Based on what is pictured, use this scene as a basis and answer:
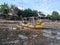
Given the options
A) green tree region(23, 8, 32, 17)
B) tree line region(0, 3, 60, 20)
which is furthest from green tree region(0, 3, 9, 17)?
green tree region(23, 8, 32, 17)

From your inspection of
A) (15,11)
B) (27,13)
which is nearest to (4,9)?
(15,11)

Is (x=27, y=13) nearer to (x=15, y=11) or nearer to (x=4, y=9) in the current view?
(x=15, y=11)

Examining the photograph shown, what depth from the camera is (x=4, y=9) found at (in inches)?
2178

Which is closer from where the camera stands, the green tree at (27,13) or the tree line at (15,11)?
the tree line at (15,11)

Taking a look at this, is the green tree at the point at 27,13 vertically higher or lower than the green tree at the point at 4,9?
lower

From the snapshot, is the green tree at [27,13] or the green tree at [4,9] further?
the green tree at [27,13]

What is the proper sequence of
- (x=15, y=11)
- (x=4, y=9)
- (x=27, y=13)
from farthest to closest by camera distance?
(x=15, y=11) → (x=4, y=9) → (x=27, y=13)

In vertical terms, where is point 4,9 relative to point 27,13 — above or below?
above

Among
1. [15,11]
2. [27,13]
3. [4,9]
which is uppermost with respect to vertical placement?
[4,9]

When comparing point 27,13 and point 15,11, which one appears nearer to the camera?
point 27,13

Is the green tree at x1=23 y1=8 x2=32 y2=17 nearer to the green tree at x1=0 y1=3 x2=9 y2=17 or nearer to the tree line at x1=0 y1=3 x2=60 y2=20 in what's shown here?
the tree line at x1=0 y1=3 x2=60 y2=20

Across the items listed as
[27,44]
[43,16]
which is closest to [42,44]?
[27,44]

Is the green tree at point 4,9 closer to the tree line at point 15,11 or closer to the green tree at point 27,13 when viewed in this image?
the tree line at point 15,11

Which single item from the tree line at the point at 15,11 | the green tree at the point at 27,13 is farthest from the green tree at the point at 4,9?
the green tree at the point at 27,13
